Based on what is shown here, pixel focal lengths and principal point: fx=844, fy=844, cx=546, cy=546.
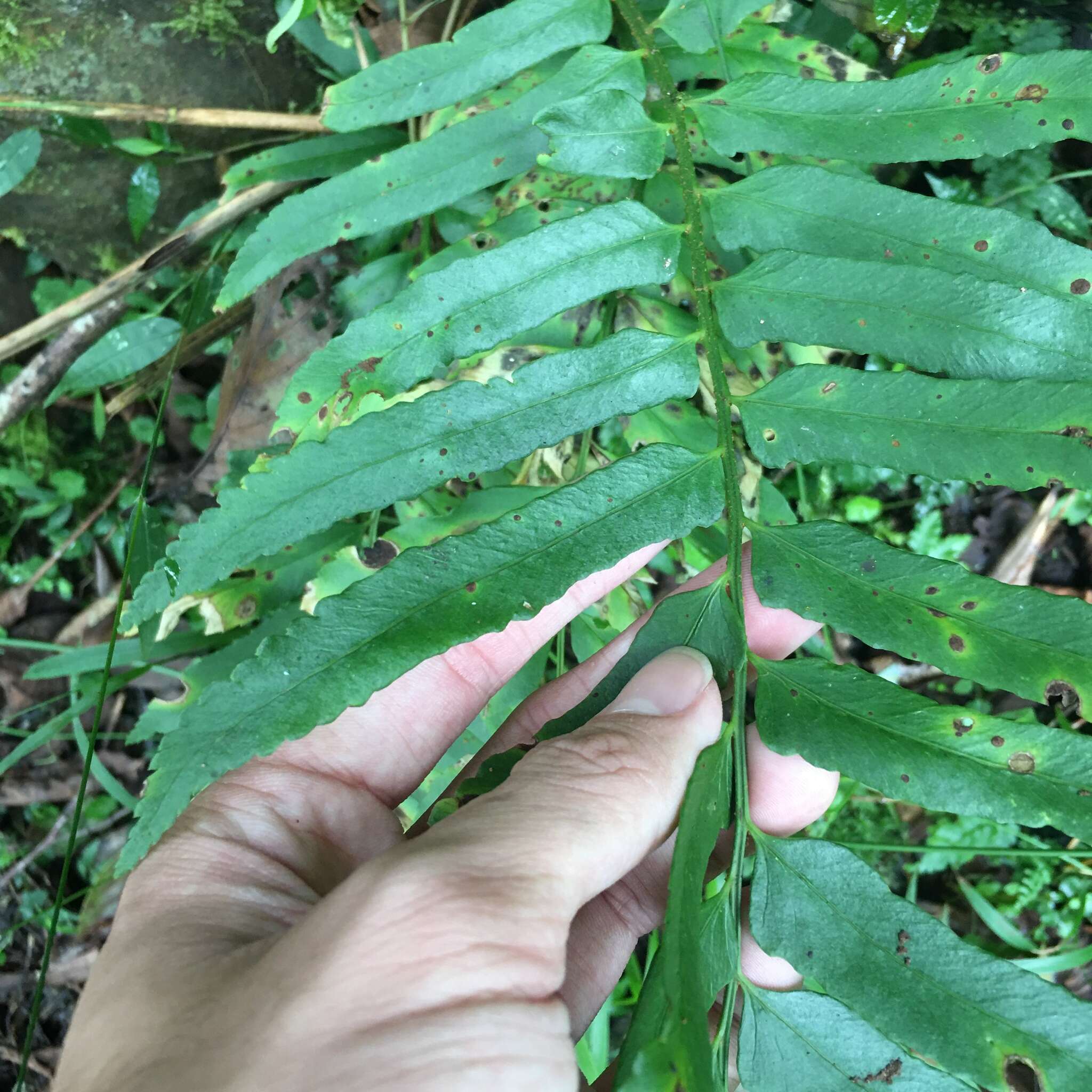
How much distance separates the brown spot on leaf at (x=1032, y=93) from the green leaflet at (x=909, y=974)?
1.00 m

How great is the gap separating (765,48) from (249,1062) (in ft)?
5.23

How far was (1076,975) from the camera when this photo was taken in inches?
75.3

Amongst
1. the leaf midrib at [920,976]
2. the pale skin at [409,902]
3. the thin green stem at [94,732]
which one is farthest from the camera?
the thin green stem at [94,732]

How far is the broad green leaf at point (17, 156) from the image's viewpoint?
1.68 metres

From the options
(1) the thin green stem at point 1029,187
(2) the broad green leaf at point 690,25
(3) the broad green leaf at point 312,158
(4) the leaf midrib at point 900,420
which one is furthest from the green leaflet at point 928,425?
(3) the broad green leaf at point 312,158

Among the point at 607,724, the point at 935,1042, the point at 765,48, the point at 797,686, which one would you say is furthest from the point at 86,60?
the point at 935,1042

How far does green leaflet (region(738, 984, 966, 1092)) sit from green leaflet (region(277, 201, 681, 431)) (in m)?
0.90

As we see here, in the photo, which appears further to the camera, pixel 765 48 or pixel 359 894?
pixel 765 48

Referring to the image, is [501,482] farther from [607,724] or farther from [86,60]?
[86,60]

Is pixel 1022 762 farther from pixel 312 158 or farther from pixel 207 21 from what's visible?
pixel 207 21

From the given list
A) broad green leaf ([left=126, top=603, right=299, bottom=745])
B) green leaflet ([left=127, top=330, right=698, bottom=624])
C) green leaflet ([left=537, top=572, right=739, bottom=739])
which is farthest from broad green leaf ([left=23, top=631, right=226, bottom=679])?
green leaflet ([left=537, top=572, right=739, bottom=739])

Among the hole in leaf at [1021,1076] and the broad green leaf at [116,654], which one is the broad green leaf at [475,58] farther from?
the hole in leaf at [1021,1076]

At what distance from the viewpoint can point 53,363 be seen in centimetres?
194

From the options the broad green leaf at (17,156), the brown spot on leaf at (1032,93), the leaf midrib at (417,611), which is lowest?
the leaf midrib at (417,611)
